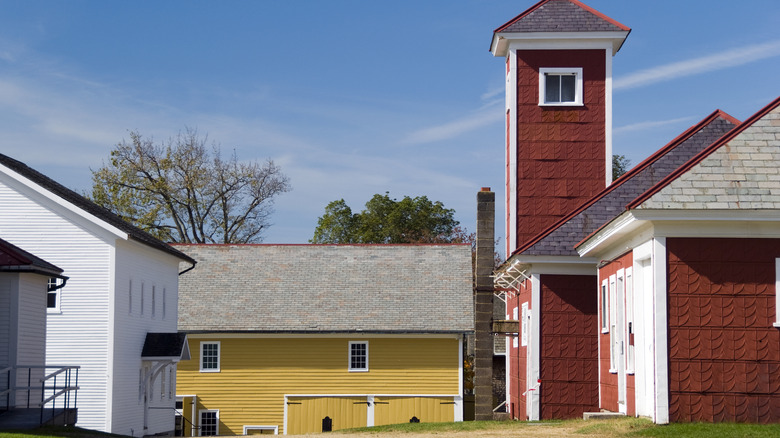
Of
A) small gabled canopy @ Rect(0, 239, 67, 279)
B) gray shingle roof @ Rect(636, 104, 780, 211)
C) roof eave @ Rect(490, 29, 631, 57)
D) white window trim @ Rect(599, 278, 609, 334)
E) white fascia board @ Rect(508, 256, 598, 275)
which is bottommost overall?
white window trim @ Rect(599, 278, 609, 334)

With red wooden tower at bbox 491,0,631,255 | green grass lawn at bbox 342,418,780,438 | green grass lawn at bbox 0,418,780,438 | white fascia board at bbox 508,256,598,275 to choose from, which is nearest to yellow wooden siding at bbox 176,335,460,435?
red wooden tower at bbox 491,0,631,255

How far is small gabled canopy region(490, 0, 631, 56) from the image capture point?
31.8 meters

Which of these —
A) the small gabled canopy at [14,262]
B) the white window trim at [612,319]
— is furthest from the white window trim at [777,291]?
the small gabled canopy at [14,262]

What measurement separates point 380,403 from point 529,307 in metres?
14.3

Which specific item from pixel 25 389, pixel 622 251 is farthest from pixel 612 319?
pixel 25 389

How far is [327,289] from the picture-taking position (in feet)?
147

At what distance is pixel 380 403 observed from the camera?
41344mm

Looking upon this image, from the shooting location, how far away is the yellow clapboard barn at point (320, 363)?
4138cm

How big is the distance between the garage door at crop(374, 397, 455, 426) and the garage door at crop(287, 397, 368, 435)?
0.63 meters

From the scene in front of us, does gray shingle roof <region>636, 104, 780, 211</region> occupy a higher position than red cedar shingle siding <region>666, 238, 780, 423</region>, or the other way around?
gray shingle roof <region>636, 104, 780, 211</region>

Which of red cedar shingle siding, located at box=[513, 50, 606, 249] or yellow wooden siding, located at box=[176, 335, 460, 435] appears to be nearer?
red cedar shingle siding, located at box=[513, 50, 606, 249]

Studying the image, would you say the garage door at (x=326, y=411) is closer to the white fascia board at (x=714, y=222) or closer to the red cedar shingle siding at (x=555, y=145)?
the red cedar shingle siding at (x=555, y=145)

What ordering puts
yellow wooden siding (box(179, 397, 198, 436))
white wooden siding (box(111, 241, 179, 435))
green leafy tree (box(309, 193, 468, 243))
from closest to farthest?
white wooden siding (box(111, 241, 179, 435)) → yellow wooden siding (box(179, 397, 198, 436)) → green leafy tree (box(309, 193, 468, 243))

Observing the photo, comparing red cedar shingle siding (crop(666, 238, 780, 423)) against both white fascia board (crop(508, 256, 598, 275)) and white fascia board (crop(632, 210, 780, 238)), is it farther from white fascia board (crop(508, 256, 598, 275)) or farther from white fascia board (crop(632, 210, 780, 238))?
white fascia board (crop(508, 256, 598, 275))
